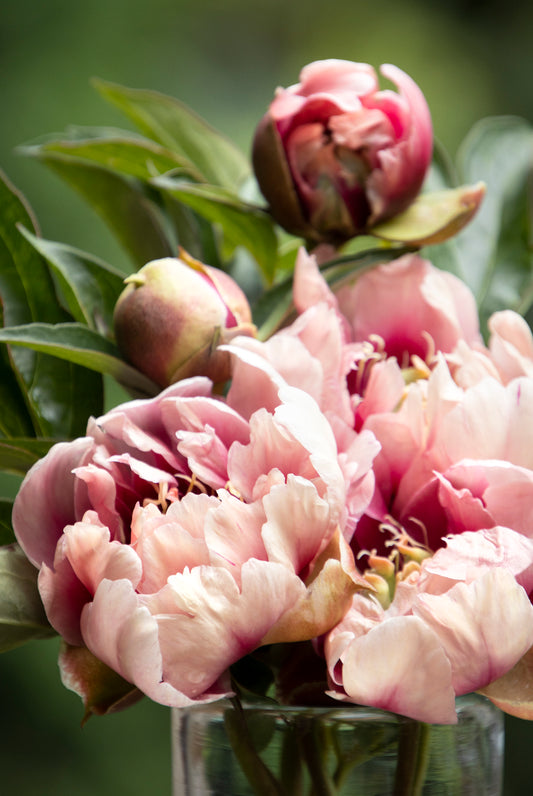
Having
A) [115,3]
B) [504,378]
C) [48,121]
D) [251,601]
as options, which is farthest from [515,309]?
[115,3]

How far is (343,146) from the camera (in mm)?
344

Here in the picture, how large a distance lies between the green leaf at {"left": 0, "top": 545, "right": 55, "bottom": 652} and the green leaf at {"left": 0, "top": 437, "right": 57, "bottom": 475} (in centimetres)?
3

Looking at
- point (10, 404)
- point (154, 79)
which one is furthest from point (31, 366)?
point (154, 79)

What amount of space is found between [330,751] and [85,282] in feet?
0.53

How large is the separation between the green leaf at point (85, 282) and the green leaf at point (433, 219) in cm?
9

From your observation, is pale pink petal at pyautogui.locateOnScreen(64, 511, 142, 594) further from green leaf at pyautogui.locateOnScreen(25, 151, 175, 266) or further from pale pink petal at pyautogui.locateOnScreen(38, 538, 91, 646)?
green leaf at pyautogui.locateOnScreen(25, 151, 175, 266)

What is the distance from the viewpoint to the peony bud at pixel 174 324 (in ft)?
1.02

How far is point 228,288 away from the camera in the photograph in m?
0.33

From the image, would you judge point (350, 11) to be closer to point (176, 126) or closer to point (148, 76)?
point (148, 76)

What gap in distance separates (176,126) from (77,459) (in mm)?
207

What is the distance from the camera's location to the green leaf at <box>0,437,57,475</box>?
0.31m

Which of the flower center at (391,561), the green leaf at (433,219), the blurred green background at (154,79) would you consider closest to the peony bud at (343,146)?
the green leaf at (433,219)

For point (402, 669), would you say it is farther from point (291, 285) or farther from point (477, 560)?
point (291, 285)

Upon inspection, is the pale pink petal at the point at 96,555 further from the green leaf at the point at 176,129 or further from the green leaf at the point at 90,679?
the green leaf at the point at 176,129
